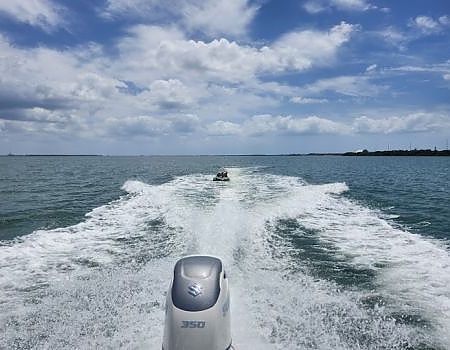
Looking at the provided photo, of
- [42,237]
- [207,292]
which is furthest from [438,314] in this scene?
[42,237]

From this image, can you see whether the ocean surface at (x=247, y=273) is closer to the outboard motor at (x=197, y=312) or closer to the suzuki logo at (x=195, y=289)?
the outboard motor at (x=197, y=312)

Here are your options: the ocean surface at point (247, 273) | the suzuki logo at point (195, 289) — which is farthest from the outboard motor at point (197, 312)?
the ocean surface at point (247, 273)

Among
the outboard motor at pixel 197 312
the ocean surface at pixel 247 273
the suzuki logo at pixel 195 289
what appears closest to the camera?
the outboard motor at pixel 197 312

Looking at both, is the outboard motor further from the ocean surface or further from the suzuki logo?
the ocean surface

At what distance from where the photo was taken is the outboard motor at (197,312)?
14.7 ft

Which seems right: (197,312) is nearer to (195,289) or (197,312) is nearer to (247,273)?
(195,289)

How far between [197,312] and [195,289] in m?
0.33

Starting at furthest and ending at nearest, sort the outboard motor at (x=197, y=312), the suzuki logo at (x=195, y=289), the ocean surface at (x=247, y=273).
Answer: the ocean surface at (x=247, y=273) → the suzuki logo at (x=195, y=289) → the outboard motor at (x=197, y=312)

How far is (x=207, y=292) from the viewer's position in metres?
4.82

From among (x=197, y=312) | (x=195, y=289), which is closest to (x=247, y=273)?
(x=195, y=289)

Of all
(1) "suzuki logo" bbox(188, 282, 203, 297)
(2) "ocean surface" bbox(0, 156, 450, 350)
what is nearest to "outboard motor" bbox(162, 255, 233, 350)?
(1) "suzuki logo" bbox(188, 282, 203, 297)

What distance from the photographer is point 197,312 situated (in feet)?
15.1

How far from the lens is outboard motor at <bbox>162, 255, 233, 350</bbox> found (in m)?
4.48

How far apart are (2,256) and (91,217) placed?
619 cm
